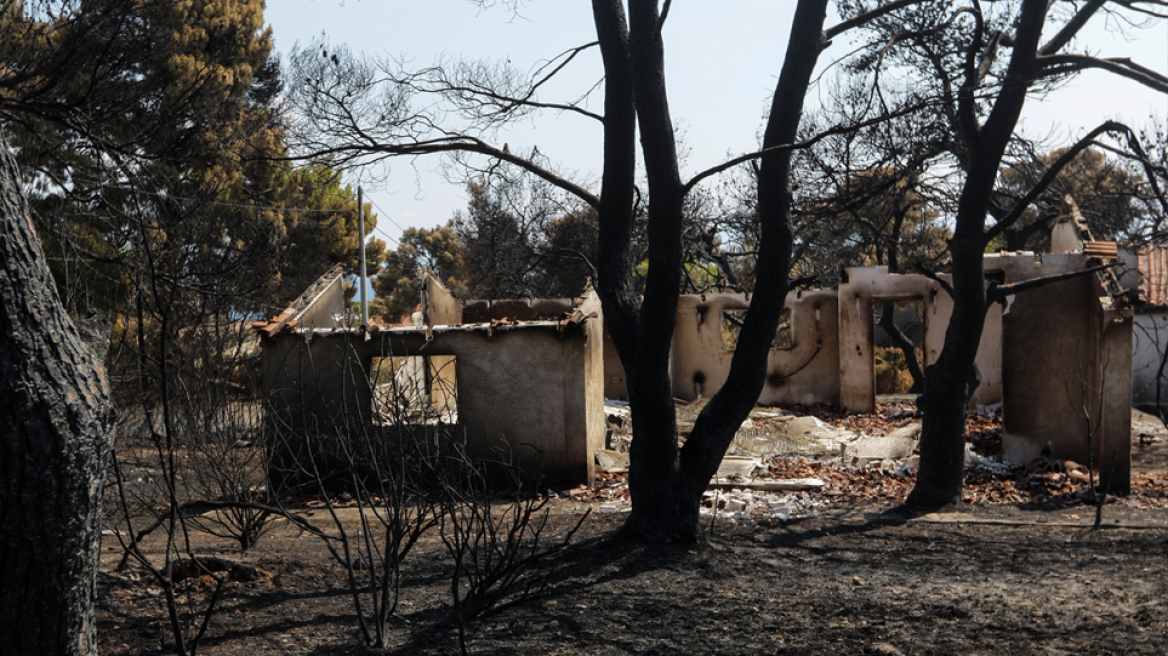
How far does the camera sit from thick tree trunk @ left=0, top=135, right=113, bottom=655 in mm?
2209

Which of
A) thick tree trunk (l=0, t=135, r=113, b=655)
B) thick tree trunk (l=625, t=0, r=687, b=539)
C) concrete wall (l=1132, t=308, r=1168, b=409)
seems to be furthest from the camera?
concrete wall (l=1132, t=308, r=1168, b=409)

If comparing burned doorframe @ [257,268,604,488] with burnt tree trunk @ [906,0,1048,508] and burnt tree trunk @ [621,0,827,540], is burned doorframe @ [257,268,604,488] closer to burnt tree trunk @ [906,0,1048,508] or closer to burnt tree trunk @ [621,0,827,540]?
burnt tree trunk @ [906,0,1048,508]

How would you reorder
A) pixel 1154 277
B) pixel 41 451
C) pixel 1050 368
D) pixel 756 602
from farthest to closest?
pixel 1154 277 → pixel 1050 368 → pixel 756 602 → pixel 41 451

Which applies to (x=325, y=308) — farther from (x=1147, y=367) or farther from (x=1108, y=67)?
(x=1147, y=367)

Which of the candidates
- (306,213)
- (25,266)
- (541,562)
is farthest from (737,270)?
(25,266)

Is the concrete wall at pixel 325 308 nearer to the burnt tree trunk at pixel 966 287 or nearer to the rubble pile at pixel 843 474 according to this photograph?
the rubble pile at pixel 843 474

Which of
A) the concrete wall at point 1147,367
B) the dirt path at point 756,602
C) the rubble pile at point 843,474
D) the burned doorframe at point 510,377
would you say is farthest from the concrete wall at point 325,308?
the concrete wall at point 1147,367

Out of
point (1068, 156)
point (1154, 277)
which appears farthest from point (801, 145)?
point (1154, 277)

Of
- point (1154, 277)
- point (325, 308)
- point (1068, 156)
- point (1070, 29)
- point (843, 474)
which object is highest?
point (1070, 29)

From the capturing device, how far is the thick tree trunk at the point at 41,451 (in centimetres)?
221

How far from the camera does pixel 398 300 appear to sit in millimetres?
43188

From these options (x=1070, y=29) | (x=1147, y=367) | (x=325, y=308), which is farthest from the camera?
(x=1147, y=367)

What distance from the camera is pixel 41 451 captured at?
2225mm

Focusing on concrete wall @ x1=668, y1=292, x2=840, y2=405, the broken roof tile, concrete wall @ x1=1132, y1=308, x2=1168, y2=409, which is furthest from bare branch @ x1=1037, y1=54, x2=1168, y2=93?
concrete wall @ x1=1132, y1=308, x2=1168, y2=409
